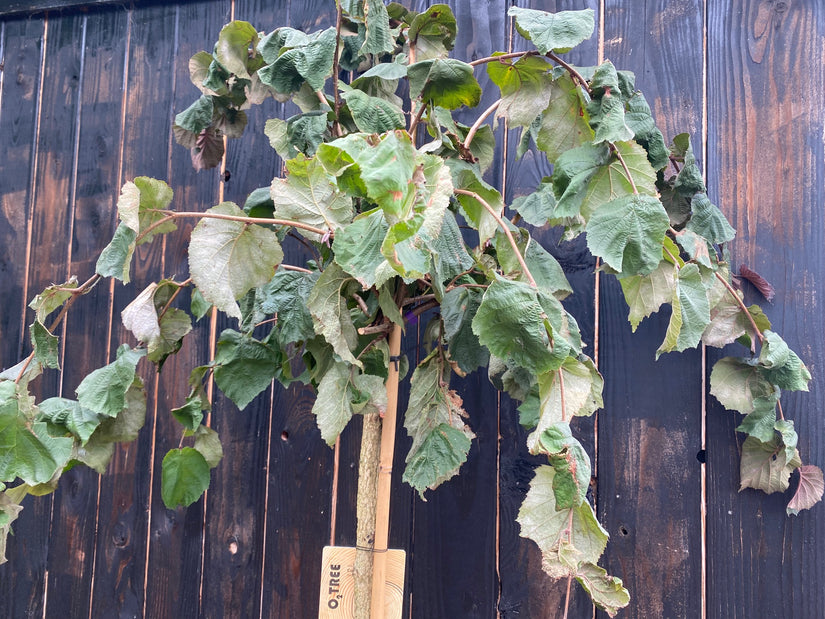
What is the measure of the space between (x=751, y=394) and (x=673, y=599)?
362mm

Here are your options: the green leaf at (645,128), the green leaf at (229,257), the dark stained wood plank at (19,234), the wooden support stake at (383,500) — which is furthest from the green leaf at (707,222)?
the dark stained wood plank at (19,234)

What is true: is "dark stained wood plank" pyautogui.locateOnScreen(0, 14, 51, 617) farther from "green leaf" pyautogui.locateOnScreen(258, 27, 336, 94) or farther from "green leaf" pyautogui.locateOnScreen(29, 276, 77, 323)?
"green leaf" pyautogui.locateOnScreen(258, 27, 336, 94)

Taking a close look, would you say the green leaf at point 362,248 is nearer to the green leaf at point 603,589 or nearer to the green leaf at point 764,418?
the green leaf at point 603,589

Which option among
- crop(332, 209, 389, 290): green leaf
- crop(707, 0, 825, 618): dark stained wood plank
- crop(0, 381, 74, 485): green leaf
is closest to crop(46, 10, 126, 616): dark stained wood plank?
crop(0, 381, 74, 485): green leaf

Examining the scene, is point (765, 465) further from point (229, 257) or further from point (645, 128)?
point (229, 257)

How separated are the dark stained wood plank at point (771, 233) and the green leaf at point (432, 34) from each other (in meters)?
0.55

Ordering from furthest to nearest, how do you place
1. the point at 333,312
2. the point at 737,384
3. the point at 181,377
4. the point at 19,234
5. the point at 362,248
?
the point at 19,234 → the point at 181,377 → the point at 737,384 → the point at 333,312 → the point at 362,248

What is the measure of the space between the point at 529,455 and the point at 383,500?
39cm

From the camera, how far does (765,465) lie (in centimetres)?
104

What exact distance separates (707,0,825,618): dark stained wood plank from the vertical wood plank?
36cm

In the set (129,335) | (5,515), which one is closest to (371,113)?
(5,515)

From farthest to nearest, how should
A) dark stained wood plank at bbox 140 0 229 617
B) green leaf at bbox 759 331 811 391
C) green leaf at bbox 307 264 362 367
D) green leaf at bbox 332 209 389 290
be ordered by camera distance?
dark stained wood plank at bbox 140 0 229 617, green leaf at bbox 759 331 811 391, green leaf at bbox 307 264 362 367, green leaf at bbox 332 209 389 290

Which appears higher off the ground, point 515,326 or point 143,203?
point 143,203

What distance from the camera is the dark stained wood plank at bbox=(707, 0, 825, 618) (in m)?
1.07
